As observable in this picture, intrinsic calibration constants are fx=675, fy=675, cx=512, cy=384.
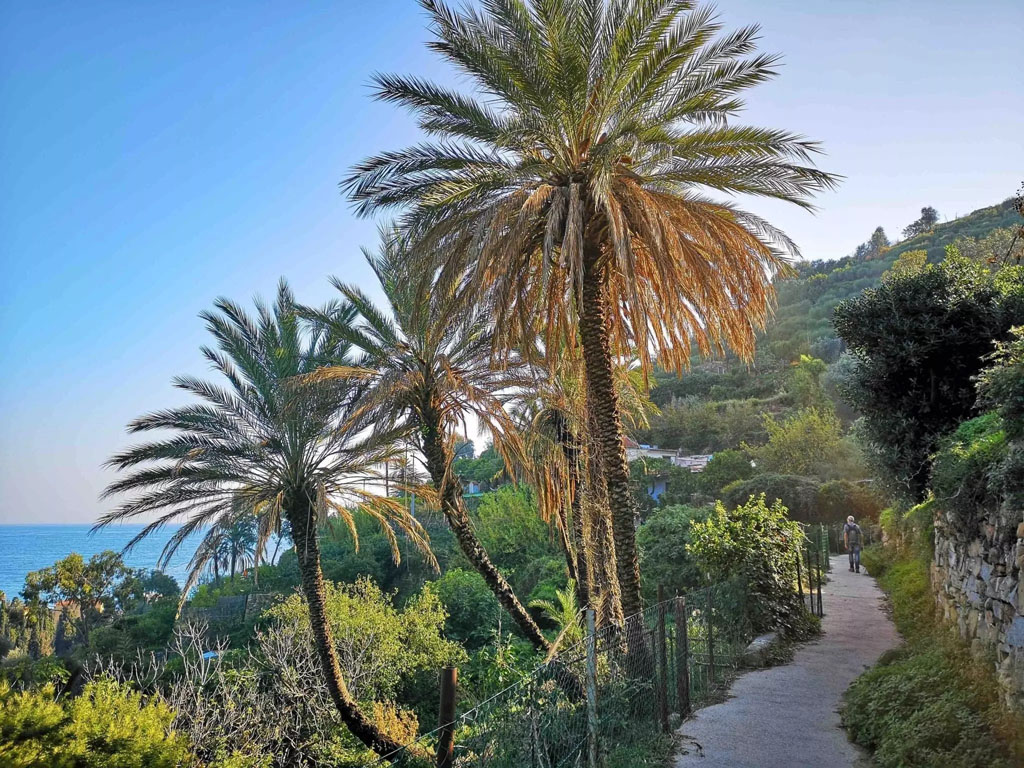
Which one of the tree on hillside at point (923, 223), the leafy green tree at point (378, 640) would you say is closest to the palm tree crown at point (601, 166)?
the leafy green tree at point (378, 640)

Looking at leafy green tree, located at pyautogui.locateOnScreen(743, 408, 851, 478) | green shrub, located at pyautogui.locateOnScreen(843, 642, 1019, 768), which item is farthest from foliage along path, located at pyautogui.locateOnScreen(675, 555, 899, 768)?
leafy green tree, located at pyautogui.locateOnScreen(743, 408, 851, 478)

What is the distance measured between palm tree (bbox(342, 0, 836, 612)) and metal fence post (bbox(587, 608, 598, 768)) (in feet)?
10.9

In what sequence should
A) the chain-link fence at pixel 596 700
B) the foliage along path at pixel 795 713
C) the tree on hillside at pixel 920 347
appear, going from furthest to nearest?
the tree on hillside at pixel 920 347
the foliage along path at pixel 795 713
the chain-link fence at pixel 596 700

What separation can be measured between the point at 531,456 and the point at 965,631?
806cm

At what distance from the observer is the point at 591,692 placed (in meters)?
5.85

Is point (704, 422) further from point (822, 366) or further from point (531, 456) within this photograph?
point (531, 456)

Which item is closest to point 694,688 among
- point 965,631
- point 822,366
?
point 965,631

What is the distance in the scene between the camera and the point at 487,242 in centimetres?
871

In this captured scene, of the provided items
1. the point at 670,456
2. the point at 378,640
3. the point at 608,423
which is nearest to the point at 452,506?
the point at 608,423

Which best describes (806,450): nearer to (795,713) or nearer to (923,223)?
(795,713)

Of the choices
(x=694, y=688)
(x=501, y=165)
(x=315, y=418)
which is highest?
(x=501, y=165)

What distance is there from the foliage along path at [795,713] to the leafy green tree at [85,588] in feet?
123

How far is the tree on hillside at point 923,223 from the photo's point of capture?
272 ft

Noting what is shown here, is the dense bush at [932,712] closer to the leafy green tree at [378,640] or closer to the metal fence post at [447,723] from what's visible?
the metal fence post at [447,723]
